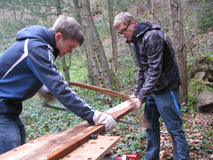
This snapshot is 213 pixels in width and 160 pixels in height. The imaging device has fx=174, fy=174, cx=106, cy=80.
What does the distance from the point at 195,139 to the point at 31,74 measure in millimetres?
3487

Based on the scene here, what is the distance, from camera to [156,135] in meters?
2.93

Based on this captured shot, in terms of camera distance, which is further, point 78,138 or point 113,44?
point 113,44

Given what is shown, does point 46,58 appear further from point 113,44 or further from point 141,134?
point 113,44

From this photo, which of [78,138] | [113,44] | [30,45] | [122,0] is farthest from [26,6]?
[78,138]

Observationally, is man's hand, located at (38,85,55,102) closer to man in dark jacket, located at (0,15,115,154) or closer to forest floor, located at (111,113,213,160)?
man in dark jacket, located at (0,15,115,154)

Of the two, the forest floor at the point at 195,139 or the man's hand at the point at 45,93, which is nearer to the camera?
the man's hand at the point at 45,93

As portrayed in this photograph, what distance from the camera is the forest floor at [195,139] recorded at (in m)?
3.19

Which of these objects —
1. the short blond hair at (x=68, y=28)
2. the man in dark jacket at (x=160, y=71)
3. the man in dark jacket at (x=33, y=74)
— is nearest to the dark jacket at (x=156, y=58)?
the man in dark jacket at (x=160, y=71)

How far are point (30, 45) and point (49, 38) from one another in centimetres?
28

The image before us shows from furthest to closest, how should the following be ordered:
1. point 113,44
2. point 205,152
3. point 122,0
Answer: point 122,0 → point 113,44 → point 205,152

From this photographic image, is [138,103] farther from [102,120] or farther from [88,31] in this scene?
[88,31]

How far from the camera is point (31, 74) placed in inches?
72.3

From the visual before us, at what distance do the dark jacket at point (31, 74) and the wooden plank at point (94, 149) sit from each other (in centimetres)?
31

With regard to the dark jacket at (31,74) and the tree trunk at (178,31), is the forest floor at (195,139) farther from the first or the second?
the dark jacket at (31,74)
